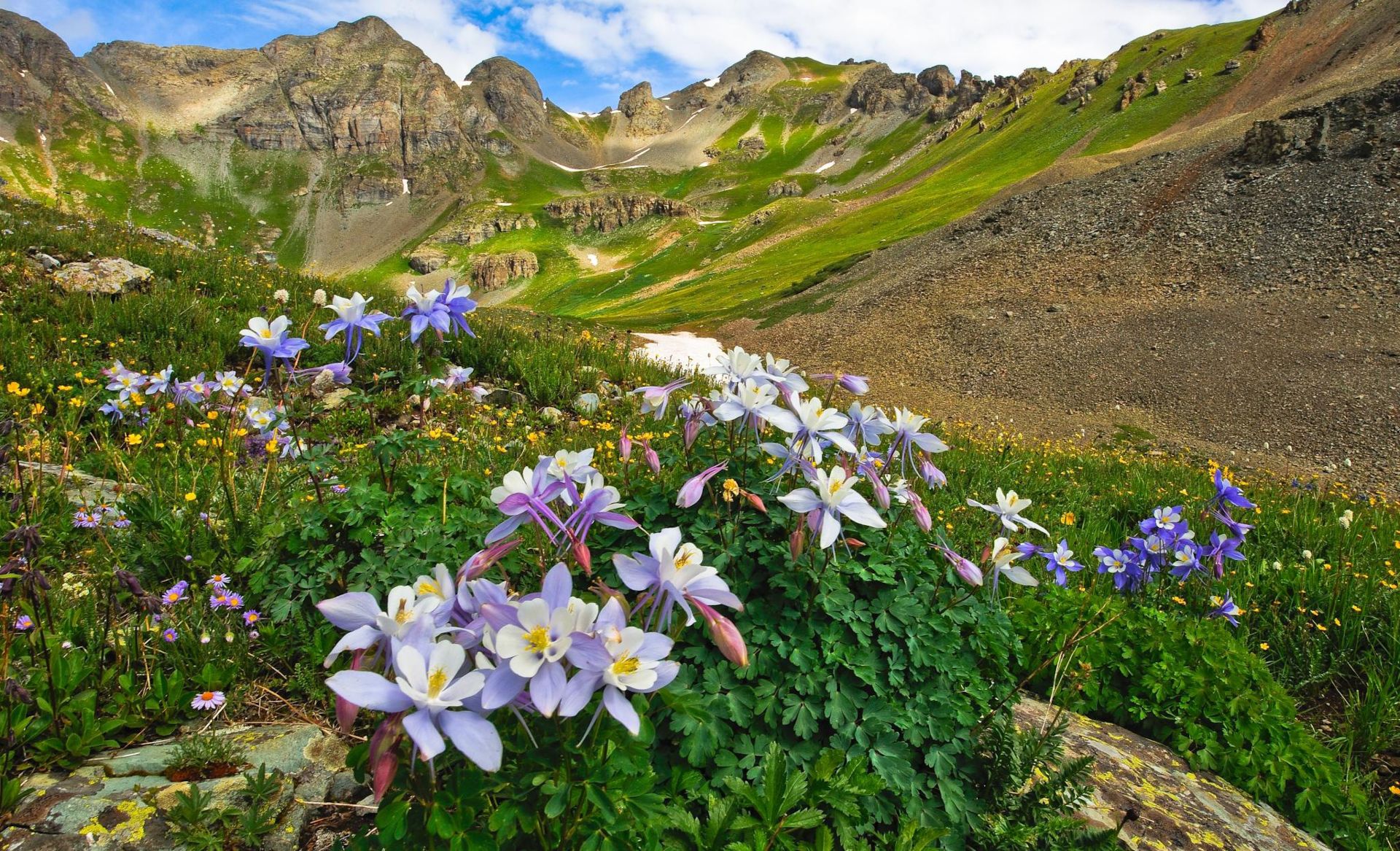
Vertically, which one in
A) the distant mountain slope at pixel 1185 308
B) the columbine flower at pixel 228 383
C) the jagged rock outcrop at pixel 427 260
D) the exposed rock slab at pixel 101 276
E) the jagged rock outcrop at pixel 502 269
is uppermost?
the jagged rock outcrop at pixel 427 260

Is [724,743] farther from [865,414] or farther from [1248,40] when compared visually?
[1248,40]

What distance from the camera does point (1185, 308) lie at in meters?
19.5

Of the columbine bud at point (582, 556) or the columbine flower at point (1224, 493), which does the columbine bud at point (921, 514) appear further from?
the columbine flower at point (1224, 493)

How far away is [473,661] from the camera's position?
137 centimetres

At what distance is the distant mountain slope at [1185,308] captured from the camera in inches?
579

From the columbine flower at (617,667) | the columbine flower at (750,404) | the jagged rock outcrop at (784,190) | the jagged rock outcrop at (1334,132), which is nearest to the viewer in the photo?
the columbine flower at (617,667)

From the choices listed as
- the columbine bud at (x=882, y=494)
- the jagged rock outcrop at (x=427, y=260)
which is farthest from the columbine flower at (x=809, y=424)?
the jagged rock outcrop at (x=427, y=260)

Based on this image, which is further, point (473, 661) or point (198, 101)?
point (198, 101)

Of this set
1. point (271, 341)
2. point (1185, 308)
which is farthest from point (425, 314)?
point (1185, 308)

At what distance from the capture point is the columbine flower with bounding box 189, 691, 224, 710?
2.51 meters

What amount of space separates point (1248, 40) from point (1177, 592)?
344 feet

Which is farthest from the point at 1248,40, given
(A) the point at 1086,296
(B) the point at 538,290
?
(B) the point at 538,290

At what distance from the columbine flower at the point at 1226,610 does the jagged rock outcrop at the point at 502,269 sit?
118080 millimetres

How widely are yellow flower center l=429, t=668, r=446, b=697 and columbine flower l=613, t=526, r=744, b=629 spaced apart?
42cm
